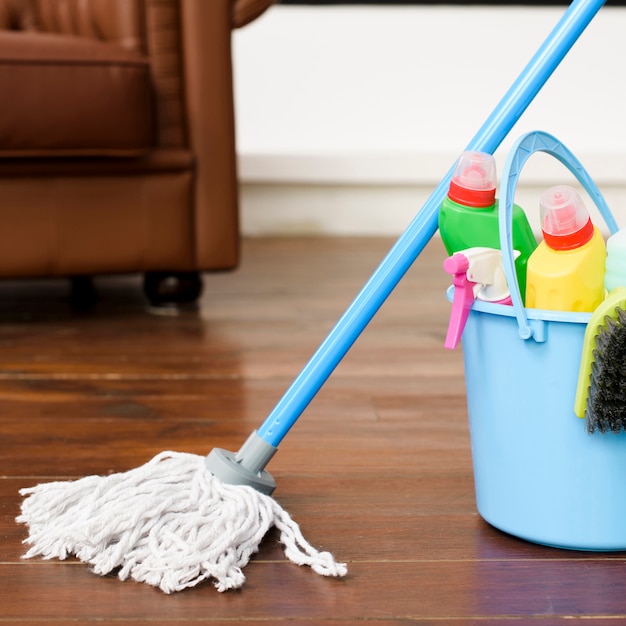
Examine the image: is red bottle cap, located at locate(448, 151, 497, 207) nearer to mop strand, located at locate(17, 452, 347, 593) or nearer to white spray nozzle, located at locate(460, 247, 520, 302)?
white spray nozzle, located at locate(460, 247, 520, 302)

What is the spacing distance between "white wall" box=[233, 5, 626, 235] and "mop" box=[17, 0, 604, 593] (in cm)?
210

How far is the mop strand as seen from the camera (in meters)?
0.71

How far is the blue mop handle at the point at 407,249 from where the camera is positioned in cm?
80

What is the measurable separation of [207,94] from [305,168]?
1.17 meters

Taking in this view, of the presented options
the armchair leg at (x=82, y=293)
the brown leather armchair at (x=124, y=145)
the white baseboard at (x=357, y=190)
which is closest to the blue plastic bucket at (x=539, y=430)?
the brown leather armchair at (x=124, y=145)

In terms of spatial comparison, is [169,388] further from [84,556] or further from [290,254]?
[290,254]

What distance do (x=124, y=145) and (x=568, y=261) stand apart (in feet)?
3.24

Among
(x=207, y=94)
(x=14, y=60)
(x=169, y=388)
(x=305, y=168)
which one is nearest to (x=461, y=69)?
(x=305, y=168)

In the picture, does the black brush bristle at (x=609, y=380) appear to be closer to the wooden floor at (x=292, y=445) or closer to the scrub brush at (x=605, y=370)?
the scrub brush at (x=605, y=370)

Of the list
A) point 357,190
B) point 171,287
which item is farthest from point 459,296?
point 357,190

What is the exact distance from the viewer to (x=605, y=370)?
0.67 m

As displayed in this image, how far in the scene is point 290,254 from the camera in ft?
8.27

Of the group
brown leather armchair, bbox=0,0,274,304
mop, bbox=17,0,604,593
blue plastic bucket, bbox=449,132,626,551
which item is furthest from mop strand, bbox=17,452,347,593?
brown leather armchair, bbox=0,0,274,304

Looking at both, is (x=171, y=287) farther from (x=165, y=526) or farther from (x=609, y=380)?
(x=609, y=380)
